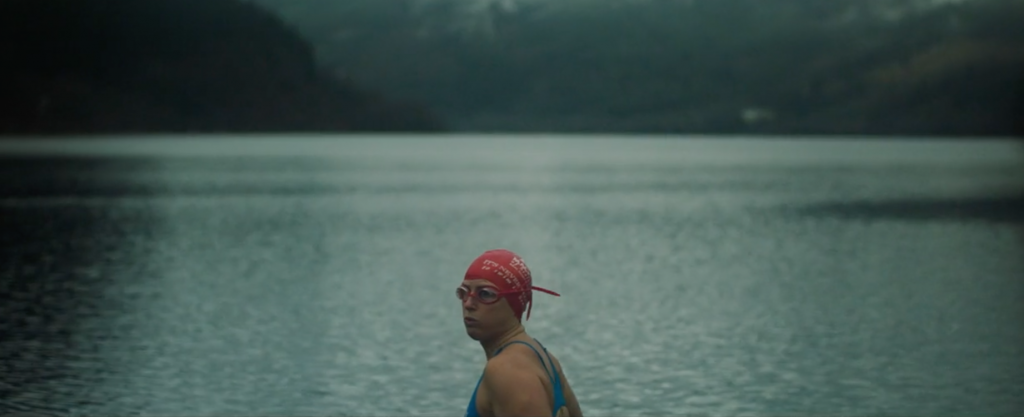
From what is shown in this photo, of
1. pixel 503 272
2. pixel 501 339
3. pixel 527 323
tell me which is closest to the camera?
pixel 503 272

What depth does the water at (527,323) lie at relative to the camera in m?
16.7

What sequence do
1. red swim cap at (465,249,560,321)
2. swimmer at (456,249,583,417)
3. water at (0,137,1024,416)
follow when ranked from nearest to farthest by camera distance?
swimmer at (456,249,583,417) → red swim cap at (465,249,560,321) → water at (0,137,1024,416)

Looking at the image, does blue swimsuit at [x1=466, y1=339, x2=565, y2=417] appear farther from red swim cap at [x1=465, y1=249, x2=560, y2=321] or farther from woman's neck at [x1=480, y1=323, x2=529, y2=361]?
red swim cap at [x1=465, y1=249, x2=560, y2=321]

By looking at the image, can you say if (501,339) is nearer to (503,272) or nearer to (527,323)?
(503,272)

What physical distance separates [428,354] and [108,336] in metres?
4.62

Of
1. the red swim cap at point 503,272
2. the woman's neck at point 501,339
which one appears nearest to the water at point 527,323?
the woman's neck at point 501,339

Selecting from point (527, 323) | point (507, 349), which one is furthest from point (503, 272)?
point (527, 323)

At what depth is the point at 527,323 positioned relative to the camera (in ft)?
75.3

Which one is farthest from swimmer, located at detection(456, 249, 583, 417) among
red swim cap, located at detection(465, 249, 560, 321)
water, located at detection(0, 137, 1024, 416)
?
water, located at detection(0, 137, 1024, 416)

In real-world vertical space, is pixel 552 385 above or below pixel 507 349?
below

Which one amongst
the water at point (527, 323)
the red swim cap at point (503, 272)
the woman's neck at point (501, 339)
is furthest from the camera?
the water at point (527, 323)

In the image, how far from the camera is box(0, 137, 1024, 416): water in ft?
54.8

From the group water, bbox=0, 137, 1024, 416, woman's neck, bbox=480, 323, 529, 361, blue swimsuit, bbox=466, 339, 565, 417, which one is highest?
woman's neck, bbox=480, 323, 529, 361

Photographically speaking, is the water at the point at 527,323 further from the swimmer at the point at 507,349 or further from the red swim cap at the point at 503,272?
the red swim cap at the point at 503,272
